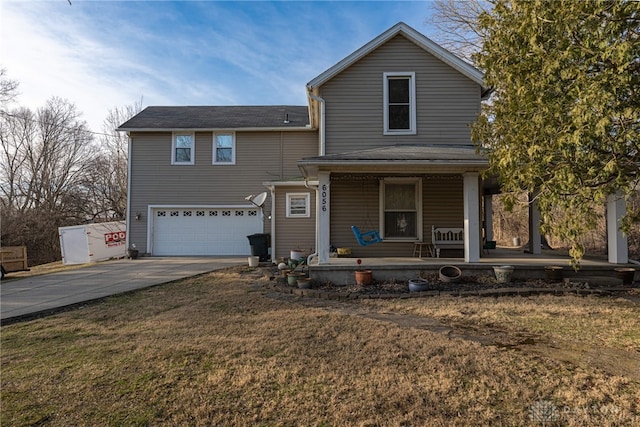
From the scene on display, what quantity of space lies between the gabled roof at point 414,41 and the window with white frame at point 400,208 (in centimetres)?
330

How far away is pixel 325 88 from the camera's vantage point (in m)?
9.94

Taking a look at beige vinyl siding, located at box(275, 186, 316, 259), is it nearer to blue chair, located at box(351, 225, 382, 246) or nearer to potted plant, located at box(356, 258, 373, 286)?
blue chair, located at box(351, 225, 382, 246)

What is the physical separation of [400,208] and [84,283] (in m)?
8.54

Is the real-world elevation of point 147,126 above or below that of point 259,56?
below

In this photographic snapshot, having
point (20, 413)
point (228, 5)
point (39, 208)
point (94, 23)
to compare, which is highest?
point (228, 5)

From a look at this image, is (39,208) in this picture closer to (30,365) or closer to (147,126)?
(147,126)

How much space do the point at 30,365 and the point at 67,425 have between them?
1.70m

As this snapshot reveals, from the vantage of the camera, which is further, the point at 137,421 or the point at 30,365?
the point at 30,365

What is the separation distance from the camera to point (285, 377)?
337 centimetres

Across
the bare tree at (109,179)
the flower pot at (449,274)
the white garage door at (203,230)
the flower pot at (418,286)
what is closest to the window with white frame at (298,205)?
the white garage door at (203,230)

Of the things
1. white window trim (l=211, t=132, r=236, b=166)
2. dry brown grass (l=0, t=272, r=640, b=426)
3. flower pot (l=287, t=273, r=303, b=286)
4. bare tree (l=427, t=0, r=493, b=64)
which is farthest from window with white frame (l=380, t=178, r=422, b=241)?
bare tree (l=427, t=0, r=493, b=64)

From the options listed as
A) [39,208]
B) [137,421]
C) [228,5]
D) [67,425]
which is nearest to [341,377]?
[137,421]

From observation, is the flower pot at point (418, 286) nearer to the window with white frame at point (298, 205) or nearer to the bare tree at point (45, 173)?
the window with white frame at point (298, 205)

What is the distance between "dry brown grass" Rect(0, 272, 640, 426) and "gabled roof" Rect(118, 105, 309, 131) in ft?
33.7
